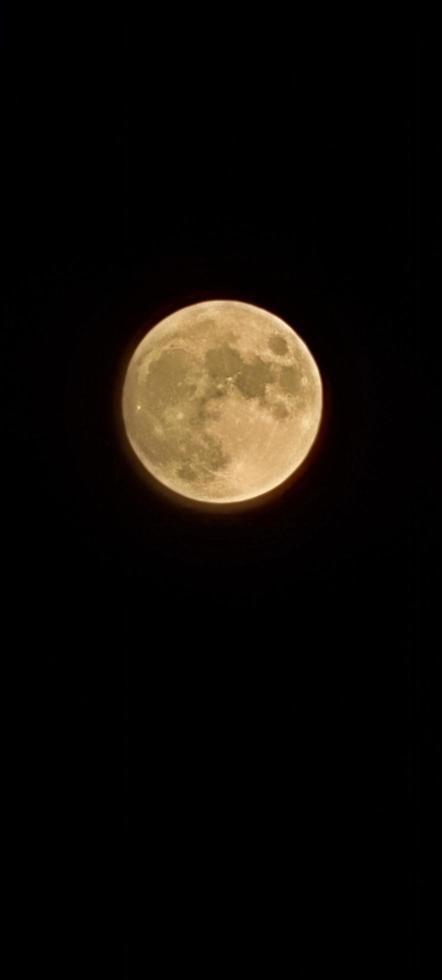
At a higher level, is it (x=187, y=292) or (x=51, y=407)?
(x=187, y=292)

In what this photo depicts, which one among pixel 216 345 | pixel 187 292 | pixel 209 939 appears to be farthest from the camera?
pixel 209 939

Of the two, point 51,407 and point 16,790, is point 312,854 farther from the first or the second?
point 51,407

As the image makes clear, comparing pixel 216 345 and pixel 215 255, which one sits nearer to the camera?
pixel 216 345

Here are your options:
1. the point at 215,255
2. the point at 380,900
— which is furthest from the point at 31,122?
the point at 380,900

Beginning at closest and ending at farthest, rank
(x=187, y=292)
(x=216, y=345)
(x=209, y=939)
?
(x=216, y=345), (x=187, y=292), (x=209, y=939)

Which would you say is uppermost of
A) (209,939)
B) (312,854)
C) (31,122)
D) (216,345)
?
(31,122)

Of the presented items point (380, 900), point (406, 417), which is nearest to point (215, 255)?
point (406, 417)
